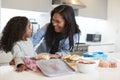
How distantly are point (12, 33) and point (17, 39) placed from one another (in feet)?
0.33

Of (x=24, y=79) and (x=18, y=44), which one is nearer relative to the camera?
(x=24, y=79)

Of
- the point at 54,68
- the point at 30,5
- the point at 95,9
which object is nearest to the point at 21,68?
the point at 54,68

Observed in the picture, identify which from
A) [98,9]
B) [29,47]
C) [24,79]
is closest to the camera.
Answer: [24,79]

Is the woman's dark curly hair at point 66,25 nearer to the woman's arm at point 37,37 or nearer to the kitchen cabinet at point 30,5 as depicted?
the woman's arm at point 37,37

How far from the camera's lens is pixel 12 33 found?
5.16 feet

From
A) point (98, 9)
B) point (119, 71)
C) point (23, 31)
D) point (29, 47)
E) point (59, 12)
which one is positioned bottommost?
point (119, 71)

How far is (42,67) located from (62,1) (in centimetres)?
228

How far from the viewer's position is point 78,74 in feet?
3.66

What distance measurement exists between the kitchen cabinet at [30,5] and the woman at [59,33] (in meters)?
1.14

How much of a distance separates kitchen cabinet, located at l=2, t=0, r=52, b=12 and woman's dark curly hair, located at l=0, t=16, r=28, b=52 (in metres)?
1.26

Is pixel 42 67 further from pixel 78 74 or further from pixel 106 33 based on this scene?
pixel 106 33

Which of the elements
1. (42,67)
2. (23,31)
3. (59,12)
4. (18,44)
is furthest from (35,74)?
(59,12)

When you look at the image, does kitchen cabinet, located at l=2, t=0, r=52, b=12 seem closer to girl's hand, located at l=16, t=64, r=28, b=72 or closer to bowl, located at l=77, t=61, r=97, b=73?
girl's hand, located at l=16, t=64, r=28, b=72

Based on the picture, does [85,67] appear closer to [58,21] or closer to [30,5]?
[58,21]
